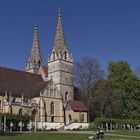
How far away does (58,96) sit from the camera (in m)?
78.8

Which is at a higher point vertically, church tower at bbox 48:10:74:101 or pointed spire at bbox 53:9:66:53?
pointed spire at bbox 53:9:66:53

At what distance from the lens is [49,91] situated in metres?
76.9

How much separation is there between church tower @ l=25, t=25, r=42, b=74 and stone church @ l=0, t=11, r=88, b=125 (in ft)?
15.5

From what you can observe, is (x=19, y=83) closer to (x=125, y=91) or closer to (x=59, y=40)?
(x=59, y=40)

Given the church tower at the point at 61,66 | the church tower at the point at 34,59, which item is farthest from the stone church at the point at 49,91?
the church tower at the point at 34,59

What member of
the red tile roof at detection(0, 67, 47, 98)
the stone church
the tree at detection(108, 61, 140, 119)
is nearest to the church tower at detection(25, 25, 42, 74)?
the stone church

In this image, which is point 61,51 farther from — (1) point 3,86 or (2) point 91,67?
(1) point 3,86

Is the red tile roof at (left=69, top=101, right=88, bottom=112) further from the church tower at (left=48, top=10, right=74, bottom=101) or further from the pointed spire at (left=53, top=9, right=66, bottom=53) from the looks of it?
the pointed spire at (left=53, top=9, right=66, bottom=53)

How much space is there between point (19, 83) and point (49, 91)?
22.3 feet

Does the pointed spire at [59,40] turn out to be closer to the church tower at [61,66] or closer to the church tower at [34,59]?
the church tower at [61,66]

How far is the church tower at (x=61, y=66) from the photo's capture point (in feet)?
272

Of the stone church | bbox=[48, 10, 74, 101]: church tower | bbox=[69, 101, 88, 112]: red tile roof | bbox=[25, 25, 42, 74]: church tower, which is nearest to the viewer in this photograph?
the stone church

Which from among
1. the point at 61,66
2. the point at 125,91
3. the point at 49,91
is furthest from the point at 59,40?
the point at 125,91

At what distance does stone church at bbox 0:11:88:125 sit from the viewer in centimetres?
7244
